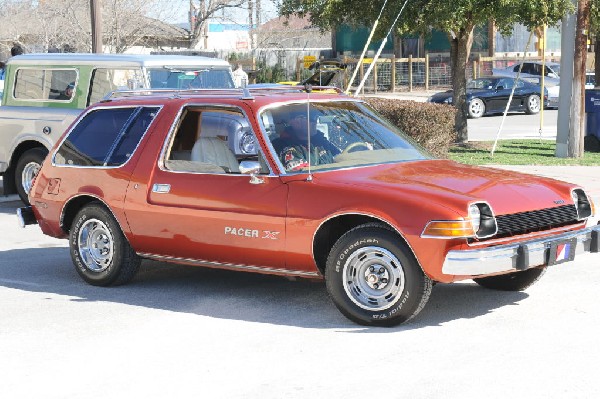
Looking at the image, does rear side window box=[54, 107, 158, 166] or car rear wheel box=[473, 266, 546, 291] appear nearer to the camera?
car rear wheel box=[473, 266, 546, 291]

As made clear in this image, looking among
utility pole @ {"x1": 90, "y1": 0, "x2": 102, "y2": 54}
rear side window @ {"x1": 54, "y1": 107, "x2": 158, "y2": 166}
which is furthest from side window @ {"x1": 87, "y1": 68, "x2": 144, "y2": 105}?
utility pole @ {"x1": 90, "y1": 0, "x2": 102, "y2": 54}

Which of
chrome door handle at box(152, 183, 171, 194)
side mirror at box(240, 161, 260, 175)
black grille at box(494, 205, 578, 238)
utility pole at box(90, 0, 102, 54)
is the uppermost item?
utility pole at box(90, 0, 102, 54)

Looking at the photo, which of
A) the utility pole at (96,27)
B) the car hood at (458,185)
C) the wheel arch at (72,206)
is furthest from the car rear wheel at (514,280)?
the utility pole at (96,27)

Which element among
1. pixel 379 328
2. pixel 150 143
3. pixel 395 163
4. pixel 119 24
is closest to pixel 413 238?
pixel 379 328

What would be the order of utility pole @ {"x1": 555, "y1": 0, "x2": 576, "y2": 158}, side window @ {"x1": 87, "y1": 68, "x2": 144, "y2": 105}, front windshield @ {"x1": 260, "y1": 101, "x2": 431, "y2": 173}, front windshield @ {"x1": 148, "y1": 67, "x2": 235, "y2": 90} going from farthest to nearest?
utility pole @ {"x1": 555, "y1": 0, "x2": 576, "y2": 158}
front windshield @ {"x1": 148, "y1": 67, "x2": 235, "y2": 90}
side window @ {"x1": 87, "y1": 68, "x2": 144, "y2": 105}
front windshield @ {"x1": 260, "y1": 101, "x2": 431, "y2": 173}

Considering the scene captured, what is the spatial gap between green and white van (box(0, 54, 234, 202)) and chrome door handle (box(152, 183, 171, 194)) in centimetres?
531

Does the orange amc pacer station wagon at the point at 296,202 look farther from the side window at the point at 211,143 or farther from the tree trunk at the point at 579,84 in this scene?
the tree trunk at the point at 579,84

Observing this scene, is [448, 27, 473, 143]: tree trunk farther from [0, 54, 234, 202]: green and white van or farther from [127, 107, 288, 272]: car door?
[127, 107, 288, 272]: car door

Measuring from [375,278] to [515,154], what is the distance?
13.8 metres

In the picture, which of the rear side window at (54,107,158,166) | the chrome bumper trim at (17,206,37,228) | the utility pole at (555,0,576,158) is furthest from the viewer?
the utility pole at (555,0,576,158)

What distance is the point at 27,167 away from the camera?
14.5 m

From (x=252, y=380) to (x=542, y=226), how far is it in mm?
2542

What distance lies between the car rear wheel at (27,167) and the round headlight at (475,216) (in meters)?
8.46

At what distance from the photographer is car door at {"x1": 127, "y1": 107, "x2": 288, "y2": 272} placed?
313 inches
